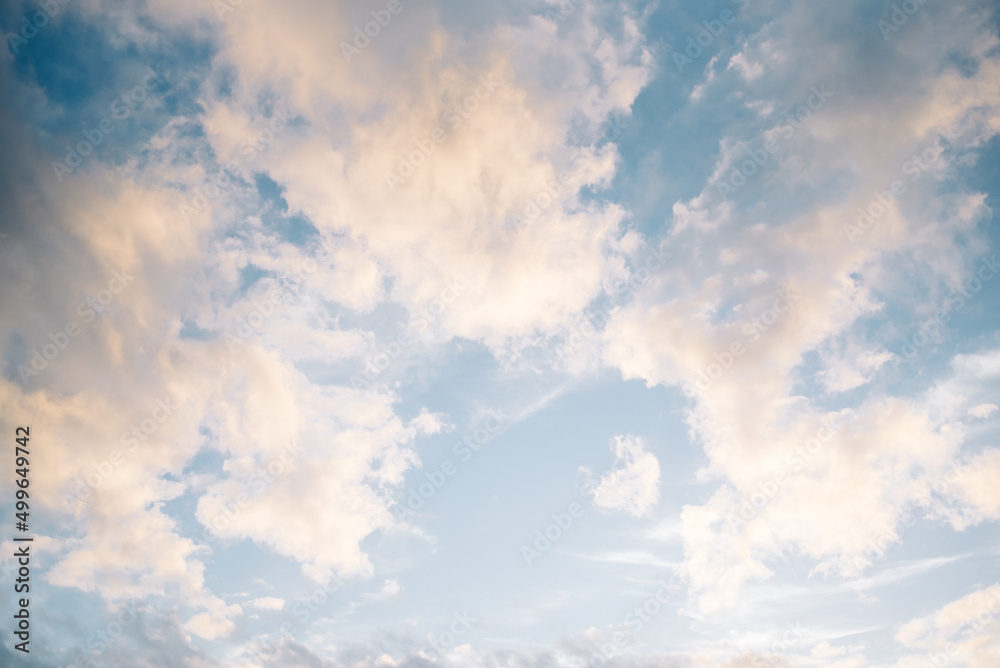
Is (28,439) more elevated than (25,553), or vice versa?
(28,439)

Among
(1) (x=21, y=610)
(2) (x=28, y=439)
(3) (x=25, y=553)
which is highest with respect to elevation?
(2) (x=28, y=439)

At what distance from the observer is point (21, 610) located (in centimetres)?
6391

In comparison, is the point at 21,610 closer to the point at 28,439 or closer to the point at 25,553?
the point at 25,553

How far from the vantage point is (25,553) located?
6431 centimetres

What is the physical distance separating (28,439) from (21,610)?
18395 mm

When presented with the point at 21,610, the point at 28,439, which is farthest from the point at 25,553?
the point at 28,439

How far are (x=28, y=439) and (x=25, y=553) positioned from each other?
12.5 meters

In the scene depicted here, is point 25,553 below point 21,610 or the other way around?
the other way around

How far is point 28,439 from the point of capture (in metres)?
63.1

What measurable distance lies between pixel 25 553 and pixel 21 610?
19.4 ft

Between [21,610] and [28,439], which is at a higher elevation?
[28,439]
